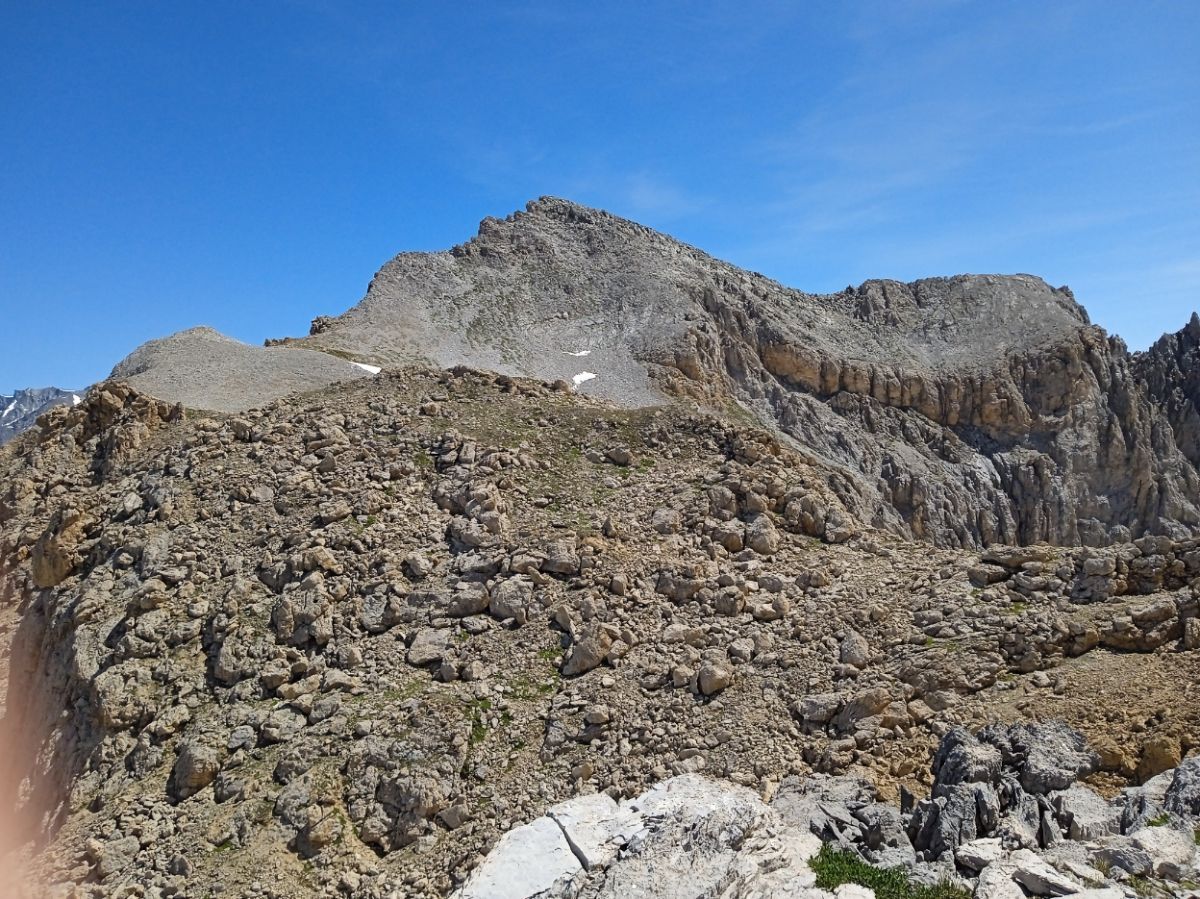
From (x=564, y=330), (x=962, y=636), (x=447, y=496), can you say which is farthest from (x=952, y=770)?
(x=564, y=330)

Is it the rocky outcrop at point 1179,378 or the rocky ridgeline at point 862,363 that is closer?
the rocky ridgeline at point 862,363

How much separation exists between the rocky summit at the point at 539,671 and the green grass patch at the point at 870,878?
5 cm

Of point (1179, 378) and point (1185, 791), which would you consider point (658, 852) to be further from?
point (1179, 378)

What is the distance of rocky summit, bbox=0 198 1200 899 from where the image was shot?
1305 centimetres

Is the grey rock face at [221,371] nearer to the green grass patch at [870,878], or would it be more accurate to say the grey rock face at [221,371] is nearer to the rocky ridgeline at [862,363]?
the rocky ridgeline at [862,363]

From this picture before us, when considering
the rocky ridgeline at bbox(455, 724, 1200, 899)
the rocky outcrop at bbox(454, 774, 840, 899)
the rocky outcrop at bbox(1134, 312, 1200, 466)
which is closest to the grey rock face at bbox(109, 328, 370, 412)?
the rocky outcrop at bbox(454, 774, 840, 899)

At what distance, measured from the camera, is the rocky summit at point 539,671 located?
514 inches

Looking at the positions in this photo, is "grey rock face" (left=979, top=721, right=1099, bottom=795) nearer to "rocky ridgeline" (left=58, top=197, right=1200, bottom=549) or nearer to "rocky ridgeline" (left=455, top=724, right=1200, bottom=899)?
"rocky ridgeline" (left=455, top=724, right=1200, bottom=899)

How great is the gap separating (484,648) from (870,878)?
880cm

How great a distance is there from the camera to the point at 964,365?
227 ft

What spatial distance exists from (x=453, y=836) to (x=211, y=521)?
1124cm

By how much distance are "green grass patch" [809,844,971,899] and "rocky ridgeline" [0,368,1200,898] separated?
4.00 ft

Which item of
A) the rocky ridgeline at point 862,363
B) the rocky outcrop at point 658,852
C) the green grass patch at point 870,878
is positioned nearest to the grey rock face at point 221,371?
the rocky ridgeline at point 862,363

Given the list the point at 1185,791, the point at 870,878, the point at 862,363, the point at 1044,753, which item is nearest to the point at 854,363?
the point at 862,363
